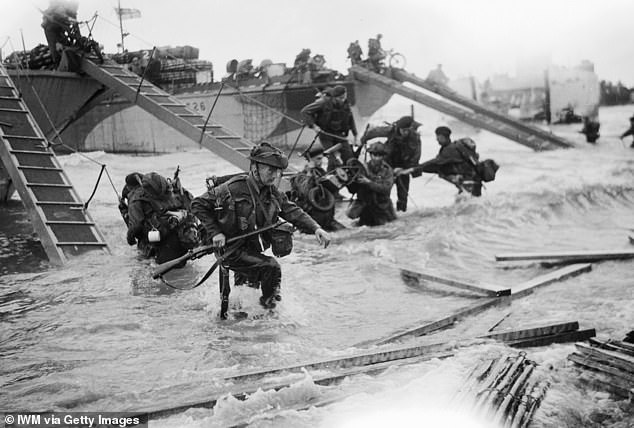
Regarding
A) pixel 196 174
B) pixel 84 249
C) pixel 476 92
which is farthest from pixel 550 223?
pixel 476 92

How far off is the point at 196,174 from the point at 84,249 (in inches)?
336

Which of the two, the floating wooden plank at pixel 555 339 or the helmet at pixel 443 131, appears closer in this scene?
the floating wooden plank at pixel 555 339

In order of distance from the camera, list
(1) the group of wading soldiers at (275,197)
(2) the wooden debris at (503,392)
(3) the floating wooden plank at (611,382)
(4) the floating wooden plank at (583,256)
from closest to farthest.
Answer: (2) the wooden debris at (503,392)
(3) the floating wooden plank at (611,382)
(1) the group of wading soldiers at (275,197)
(4) the floating wooden plank at (583,256)

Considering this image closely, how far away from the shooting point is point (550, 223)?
431 inches

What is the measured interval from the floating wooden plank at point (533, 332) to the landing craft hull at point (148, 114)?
460 inches

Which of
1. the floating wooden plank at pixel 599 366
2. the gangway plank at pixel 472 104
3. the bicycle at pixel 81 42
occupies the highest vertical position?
the bicycle at pixel 81 42

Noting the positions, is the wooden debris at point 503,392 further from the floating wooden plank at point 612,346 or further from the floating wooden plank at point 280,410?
the floating wooden plank at point 280,410

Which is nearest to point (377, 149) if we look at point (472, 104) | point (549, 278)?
point (549, 278)

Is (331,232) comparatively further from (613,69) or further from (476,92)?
(476,92)

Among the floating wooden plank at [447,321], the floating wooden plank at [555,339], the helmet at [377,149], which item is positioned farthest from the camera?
the helmet at [377,149]

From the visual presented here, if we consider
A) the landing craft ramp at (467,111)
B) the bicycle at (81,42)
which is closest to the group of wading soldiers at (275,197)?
the bicycle at (81,42)

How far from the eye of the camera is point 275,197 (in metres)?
5.89

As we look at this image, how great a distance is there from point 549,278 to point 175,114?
839 centimetres

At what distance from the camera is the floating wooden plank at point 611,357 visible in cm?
411
